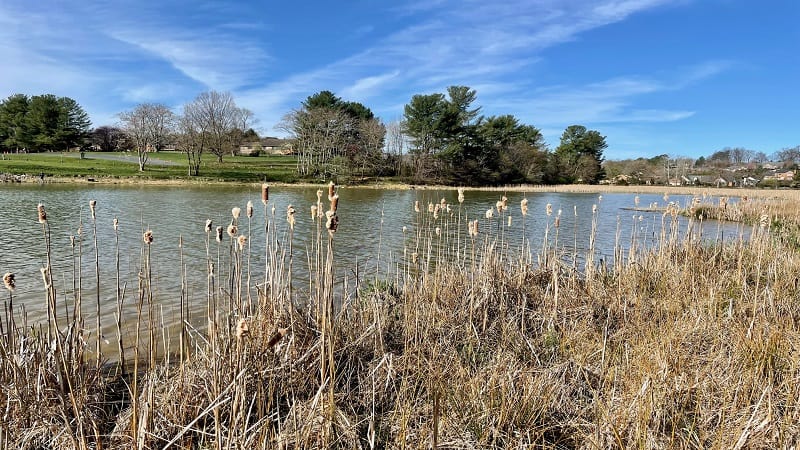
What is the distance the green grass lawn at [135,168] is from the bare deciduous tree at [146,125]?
305 centimetres

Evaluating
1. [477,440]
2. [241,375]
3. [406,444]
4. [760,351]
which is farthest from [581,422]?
[241,375]

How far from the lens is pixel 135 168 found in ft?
166

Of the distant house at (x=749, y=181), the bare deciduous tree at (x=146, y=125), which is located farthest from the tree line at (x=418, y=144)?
the distant house at (x=749, y=181)

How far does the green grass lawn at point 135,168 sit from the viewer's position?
1747 inches

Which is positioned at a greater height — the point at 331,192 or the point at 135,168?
the point at 135,168

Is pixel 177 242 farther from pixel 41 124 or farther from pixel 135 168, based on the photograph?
pixel 41 124

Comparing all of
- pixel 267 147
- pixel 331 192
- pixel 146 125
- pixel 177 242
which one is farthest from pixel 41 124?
pixel 331 192

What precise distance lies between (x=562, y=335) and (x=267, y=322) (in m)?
3.14

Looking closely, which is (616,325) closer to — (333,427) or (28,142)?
(333,427)

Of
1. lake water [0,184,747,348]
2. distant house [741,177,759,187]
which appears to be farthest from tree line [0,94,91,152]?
distant house [741,177,759,187]

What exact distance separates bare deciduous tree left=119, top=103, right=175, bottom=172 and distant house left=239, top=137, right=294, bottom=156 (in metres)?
27.0

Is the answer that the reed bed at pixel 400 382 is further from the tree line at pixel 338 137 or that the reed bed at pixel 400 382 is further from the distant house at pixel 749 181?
the distant house at pixel 749 181

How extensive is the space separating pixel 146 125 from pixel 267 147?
5145 centimetres

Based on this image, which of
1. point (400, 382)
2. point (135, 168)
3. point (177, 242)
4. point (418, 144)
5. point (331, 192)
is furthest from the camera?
point (418, 144)
